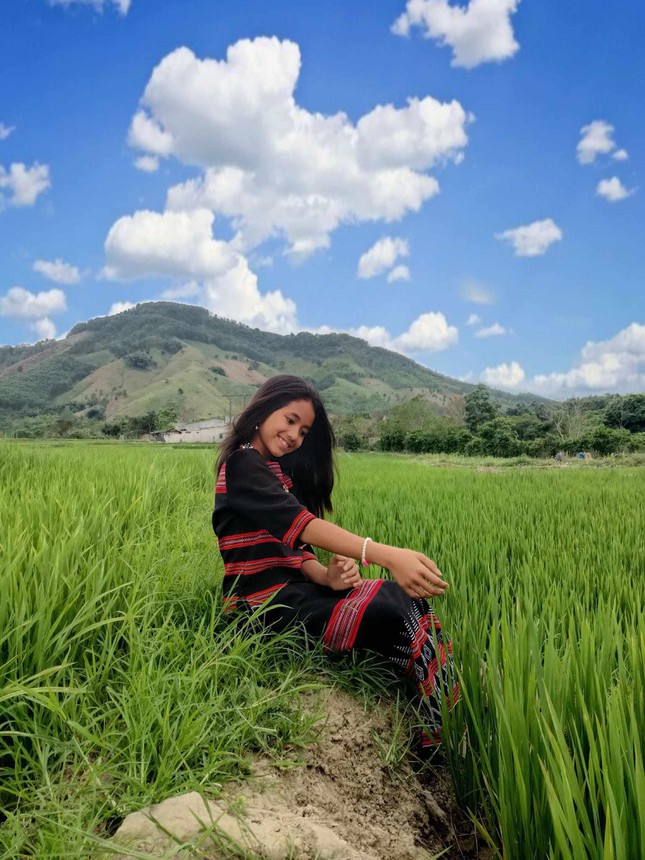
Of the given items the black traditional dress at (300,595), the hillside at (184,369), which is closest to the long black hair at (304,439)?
the black traditional dress at (300,595)

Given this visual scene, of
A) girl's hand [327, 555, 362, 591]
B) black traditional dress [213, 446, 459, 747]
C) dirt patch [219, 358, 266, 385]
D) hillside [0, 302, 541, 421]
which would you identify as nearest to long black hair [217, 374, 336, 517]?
black traditional dress [213, 446, 459, 747]

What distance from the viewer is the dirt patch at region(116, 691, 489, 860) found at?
103cm

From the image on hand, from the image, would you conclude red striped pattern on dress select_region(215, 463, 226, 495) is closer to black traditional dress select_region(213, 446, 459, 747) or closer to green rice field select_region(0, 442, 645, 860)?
black traditional dress select_region(213, 446, 459, 747)

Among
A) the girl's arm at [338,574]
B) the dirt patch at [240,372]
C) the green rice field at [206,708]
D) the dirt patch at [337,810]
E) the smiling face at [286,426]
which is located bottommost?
the dirt patch at [337,810]

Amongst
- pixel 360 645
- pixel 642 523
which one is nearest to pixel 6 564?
pixel 360 645

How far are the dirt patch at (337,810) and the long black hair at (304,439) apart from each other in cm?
70

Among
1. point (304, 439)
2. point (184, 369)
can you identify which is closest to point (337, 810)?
point (304, 439)

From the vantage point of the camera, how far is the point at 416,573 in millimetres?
1467

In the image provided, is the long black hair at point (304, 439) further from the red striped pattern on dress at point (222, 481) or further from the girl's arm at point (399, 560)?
the girl's arm at point (399, 560)

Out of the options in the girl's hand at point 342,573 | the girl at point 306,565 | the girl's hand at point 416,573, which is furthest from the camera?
the girl's hand at point 342,573

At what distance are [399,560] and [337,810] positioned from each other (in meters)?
0.58

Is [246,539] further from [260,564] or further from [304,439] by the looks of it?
[304,439]

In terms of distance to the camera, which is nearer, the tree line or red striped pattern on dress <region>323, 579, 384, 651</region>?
red striped pattern on dress <region>323, 579, 384, 651</region>

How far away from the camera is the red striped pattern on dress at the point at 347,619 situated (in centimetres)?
166
